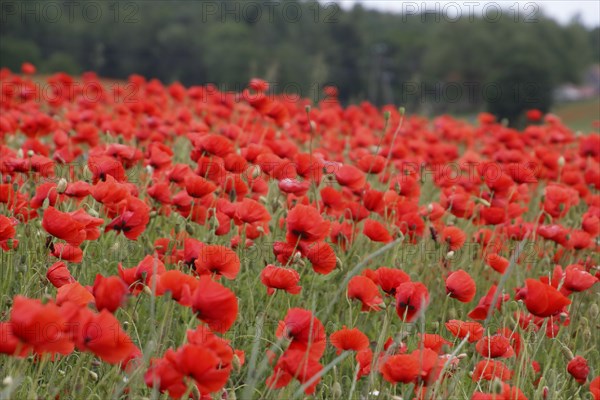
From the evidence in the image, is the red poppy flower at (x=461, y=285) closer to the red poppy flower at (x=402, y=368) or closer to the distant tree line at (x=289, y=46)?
the red poppy flower at (x=402, y=368)

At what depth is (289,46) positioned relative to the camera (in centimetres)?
3922

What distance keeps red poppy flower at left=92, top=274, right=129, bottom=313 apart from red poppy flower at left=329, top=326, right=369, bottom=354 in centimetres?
58

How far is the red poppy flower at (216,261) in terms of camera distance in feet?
6.07

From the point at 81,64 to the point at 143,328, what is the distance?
32407mm

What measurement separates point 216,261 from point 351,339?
0.40 metres

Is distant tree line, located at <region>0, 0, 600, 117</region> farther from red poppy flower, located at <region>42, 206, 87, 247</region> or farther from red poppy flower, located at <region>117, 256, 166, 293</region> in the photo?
red poppy flower, located at <region>117, 256, 166, 293</region>

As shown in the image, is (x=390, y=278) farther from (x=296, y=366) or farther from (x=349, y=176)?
(x=349, y=176)

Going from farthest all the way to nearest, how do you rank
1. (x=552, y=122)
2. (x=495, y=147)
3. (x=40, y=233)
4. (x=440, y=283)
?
(x=552, y=122) → (x=495, y=147) → (x=440, y=283) → (x=40, y=233)

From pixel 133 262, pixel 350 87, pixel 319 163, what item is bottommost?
pixel 350 87

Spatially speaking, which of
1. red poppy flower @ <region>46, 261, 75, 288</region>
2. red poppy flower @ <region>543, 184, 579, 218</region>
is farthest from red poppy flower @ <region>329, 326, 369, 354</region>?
red poppy flower @ <region>543, 184, 579, 218</region>

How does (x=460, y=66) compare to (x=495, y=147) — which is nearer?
(x=495, y=147)

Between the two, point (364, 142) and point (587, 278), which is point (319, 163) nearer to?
point (587, 278)

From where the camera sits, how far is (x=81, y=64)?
3269cm

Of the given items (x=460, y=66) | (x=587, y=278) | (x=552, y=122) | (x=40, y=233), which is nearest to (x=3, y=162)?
(x=40, y=233)
